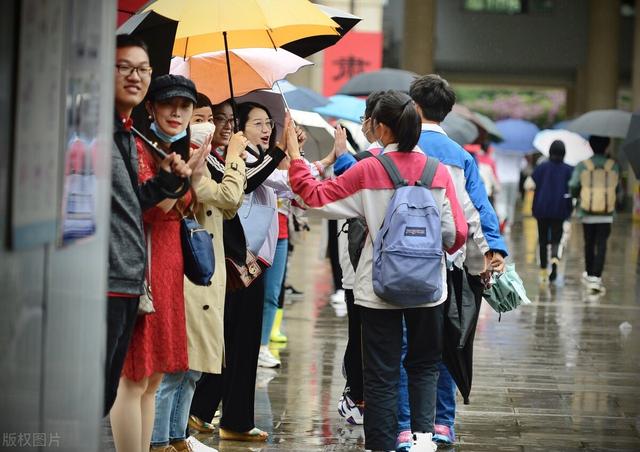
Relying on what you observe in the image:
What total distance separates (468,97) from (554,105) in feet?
19.1

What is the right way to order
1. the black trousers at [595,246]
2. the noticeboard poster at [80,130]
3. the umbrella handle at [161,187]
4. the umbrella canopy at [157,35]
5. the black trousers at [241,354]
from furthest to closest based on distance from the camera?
the black trousers at [595,246] < the black trousers at [241,354] < the umbrella canopy at [157,35] < the umbrella handle at [161,187] < the noticeboard poster at [80,130]

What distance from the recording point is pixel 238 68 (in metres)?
7.16

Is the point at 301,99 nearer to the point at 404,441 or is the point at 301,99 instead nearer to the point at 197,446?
the point at 404,441

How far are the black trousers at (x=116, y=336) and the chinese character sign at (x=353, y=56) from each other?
2092 centimetres

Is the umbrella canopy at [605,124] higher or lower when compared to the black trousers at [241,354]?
higher

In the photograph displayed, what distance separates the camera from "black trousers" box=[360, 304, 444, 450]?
234 inches

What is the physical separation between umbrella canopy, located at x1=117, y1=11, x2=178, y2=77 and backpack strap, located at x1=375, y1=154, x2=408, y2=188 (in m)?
1.09

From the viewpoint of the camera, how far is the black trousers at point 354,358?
7355mm

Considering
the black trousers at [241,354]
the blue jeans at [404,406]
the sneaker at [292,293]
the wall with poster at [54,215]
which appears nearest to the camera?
the wall with poster at [54,215]

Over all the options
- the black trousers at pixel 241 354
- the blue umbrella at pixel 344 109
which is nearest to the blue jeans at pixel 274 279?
the black trousers at pixel 241 354

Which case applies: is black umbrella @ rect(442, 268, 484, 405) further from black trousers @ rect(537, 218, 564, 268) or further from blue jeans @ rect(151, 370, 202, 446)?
black trousers @ rect(537, 218, 564, 268)

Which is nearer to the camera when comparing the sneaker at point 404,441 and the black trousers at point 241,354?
the sneaker at point 404,441

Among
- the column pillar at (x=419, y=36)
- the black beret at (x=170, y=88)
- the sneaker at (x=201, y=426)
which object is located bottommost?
the sneaker at (x=201, y=426)

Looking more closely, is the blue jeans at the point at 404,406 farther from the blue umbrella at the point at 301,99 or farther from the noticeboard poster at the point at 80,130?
the blue umbrella at the point at 301,99
